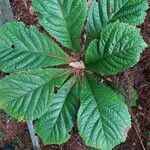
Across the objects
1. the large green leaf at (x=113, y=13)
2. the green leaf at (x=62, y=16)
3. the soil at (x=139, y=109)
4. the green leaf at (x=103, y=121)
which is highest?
the green leaf at (x=62, y=16)

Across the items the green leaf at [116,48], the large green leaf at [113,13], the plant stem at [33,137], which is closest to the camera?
the green leaf at [116,48]

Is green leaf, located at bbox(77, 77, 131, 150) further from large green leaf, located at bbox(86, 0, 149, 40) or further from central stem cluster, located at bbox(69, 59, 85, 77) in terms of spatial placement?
large green leaf, located at bbox(86, 0, 149, 40)

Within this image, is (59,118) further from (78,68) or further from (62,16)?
(62,16)

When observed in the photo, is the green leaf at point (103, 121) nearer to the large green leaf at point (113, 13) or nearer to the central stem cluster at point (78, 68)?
the central stem cluster at point (78, 68)

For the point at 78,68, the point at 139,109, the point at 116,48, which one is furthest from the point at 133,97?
the point at 116,48

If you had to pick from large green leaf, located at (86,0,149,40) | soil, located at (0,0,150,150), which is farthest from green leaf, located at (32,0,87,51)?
soil, located at (0,0,150,150)

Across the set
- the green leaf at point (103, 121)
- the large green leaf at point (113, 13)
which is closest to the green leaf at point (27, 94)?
the green leaf at point (103, 121)
